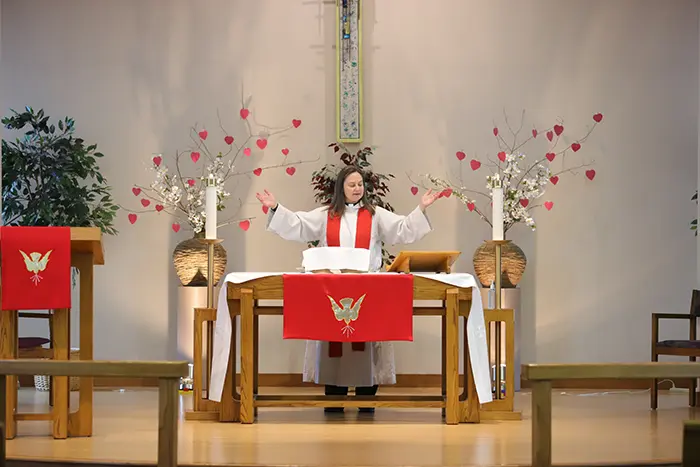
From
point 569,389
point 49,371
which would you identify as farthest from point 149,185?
point 49,371

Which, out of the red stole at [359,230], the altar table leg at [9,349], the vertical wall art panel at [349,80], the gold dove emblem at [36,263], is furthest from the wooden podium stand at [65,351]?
the vertical wall art panel at [349,80]

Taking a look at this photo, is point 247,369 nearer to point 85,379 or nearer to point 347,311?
point 347,311

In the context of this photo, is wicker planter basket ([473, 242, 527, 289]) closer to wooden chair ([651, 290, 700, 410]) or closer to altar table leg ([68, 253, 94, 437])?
wooden chair ([651, 290, 700, 410])

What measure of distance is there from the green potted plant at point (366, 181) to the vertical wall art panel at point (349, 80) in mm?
142

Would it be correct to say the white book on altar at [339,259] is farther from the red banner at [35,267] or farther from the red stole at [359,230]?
the red banner at [35,267]

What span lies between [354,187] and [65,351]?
2.15 metres

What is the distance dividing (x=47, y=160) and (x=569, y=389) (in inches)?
163

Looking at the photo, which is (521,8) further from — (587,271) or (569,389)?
(569,389)

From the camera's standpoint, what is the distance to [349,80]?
24.7 ft

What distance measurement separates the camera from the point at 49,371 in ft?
11.8

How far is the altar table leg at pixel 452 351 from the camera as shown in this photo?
17.5ft

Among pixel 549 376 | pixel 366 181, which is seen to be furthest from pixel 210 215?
pixel 549 376

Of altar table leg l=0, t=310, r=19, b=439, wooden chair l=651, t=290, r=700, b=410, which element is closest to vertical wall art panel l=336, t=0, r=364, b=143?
wooden chair l=651, t=290, r=700, b=410

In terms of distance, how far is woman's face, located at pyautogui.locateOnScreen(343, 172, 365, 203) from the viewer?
6102 mm
